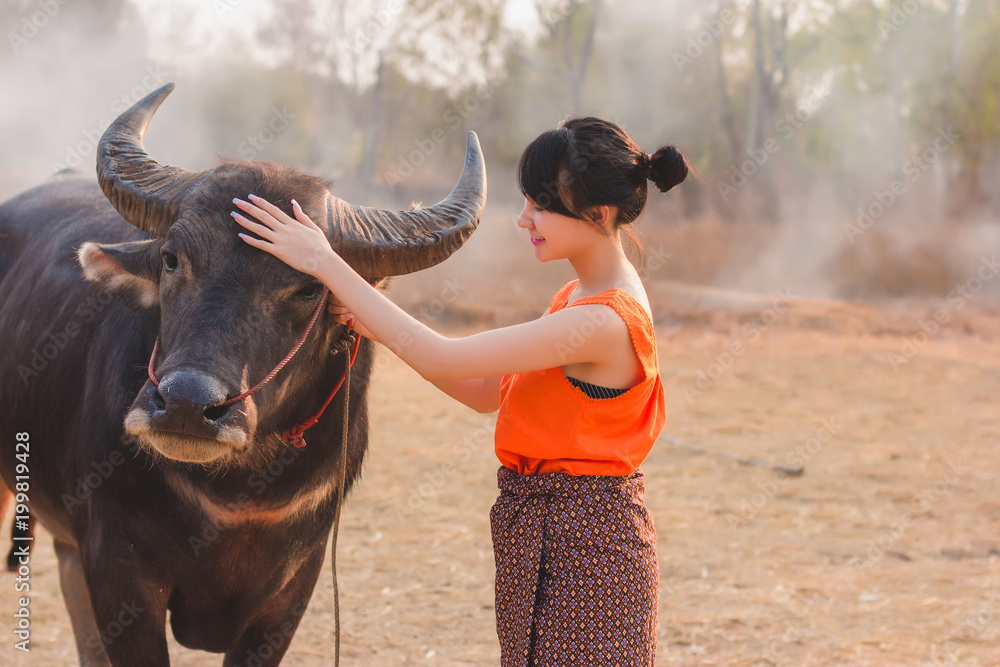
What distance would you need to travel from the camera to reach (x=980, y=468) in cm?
706

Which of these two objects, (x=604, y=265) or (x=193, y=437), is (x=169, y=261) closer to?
(x=193, y=437)

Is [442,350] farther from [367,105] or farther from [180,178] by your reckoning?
[367,105]

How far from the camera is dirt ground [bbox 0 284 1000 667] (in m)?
4.22

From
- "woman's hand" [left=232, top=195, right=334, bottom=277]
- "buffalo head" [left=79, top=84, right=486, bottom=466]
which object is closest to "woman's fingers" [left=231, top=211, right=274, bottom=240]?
"woman's hand" [left=232, top=195, right=334, bottom=277]

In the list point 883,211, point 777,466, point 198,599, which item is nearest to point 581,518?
point 198,599

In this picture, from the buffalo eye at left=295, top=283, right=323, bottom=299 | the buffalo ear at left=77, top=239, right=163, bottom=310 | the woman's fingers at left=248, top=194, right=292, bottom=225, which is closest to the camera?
the woman's fingers at left=248, top=194, right=292, bottom=225

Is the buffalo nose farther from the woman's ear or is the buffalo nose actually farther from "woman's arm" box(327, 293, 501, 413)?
the woman's ear

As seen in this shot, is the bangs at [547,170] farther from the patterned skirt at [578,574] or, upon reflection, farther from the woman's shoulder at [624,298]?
the patterned skirt at [578,574]

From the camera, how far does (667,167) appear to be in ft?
7.27

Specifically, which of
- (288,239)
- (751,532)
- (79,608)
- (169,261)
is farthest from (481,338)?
(751,532)

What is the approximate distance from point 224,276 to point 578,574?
1174 millimetres

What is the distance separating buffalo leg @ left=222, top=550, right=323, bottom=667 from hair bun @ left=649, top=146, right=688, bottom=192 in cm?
182

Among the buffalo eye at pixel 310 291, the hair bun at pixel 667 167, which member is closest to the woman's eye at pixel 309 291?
the buffalo eye at pixel 310 291

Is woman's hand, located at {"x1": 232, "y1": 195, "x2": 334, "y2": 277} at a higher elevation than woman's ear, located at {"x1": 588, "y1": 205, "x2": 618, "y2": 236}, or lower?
lower
